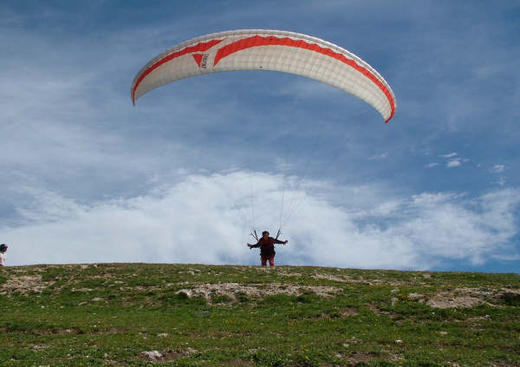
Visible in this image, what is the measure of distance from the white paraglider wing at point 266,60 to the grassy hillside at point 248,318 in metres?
10.4

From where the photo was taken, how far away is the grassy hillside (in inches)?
535

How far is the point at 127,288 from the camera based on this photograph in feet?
79.4

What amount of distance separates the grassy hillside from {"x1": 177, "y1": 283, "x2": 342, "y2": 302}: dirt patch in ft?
0.16

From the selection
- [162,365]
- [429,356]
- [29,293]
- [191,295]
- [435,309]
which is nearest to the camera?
[162,365]

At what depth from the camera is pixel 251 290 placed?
22641 mm

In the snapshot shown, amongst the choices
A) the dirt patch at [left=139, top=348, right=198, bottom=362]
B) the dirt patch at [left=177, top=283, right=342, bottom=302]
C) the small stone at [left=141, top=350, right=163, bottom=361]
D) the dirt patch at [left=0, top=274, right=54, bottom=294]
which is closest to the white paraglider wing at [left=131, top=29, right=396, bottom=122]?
the dirt patch at [left=177, top=283, right=342, bottom=302]

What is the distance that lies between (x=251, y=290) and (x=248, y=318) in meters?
3.82

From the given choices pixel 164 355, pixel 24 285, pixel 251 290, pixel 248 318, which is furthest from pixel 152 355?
pixel 24 285

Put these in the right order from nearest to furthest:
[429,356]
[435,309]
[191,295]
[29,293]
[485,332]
Result: [429,356]
[485,332]
[435,309]
[191,295]
[29,293]

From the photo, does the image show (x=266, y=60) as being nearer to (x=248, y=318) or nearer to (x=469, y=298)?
(x=248, y=318)

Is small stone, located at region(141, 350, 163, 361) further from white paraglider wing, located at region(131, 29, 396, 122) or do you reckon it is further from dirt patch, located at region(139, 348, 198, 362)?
Result: white paraglider wing, located at region(131, 29, 396, 122)

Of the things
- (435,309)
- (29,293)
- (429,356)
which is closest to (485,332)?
(435,309)

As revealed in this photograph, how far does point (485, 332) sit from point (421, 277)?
11956 mm

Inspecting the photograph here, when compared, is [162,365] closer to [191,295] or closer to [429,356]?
[429,356]
